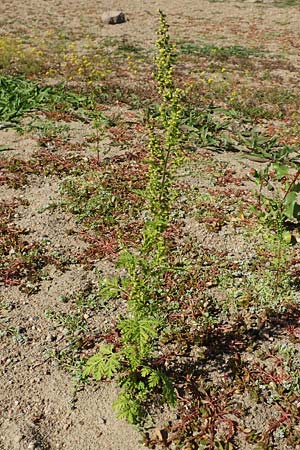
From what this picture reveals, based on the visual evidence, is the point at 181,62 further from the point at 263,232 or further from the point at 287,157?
the point at 263,232

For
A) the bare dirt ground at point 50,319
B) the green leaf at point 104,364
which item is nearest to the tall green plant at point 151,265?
the green leaf at point 104,364

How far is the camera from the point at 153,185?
4.15m

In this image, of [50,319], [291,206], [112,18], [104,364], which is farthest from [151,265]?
[112,18]

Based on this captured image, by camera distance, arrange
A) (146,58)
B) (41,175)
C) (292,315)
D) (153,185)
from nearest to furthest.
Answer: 1. (153,185)
2. (292,315)
3. (41,175)
4. (146,58)

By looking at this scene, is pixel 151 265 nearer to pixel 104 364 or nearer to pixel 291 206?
pixel 104 364

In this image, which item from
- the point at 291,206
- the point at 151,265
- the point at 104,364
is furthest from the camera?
the point at 291,206

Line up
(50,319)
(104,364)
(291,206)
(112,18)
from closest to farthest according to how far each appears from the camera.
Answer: (104,364)
(50,319)
(291,206)
(112,18)

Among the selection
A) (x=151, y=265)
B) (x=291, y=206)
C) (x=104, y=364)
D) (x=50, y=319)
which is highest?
(x=151, y=265)

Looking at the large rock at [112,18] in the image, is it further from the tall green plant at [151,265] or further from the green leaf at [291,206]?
the tall green plant at [151,265]

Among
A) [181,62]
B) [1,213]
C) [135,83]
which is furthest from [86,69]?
[1,213]

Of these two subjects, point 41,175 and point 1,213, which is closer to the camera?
point 1,213

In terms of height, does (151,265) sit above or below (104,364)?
above

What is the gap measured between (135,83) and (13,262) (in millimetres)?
8512

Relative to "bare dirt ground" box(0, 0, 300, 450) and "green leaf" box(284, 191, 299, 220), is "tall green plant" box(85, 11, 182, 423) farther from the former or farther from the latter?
"green leaf" box(284, 191, 299, 220)
